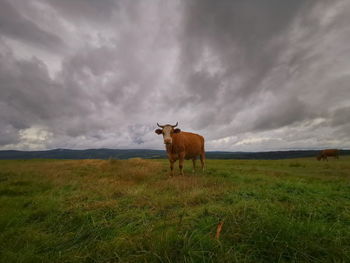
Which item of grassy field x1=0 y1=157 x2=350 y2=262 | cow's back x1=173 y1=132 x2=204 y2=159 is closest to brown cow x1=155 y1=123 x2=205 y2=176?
cow's back x1=173 y1=132 x2=204 y2=159

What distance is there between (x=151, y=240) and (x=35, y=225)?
3070 mm

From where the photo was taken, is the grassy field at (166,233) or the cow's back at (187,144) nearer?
the grassy field at (166,233)

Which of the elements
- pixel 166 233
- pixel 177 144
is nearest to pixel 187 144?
pixel 177 144

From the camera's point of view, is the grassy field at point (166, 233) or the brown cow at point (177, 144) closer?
the grassy field at point (166, 233)

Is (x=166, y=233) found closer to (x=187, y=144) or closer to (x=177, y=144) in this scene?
(x=177, y=144)

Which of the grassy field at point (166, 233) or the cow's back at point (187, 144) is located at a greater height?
the cow's back at point (187, 144)

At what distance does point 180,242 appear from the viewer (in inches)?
83.4

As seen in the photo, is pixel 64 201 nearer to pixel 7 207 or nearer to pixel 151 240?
pixel 7 207

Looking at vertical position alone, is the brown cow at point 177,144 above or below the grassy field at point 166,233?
above

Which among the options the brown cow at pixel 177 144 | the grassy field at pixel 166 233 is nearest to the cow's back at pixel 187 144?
the brown cow at pixel 177 144

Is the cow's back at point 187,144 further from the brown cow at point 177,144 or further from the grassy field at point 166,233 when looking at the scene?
the grassy field at point 166,233

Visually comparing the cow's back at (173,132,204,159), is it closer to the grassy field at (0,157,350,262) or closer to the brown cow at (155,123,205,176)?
the brown cow at (155,123,205,176)

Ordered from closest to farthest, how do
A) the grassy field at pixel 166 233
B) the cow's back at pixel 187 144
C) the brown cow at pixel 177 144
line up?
the grassy field at pixel 166 233
the brown cow at pixel 177 144
the cow's back at pixel 187 144

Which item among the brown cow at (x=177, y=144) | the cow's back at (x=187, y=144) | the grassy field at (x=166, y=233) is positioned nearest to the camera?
the grassy field at (x=166, y=233)
